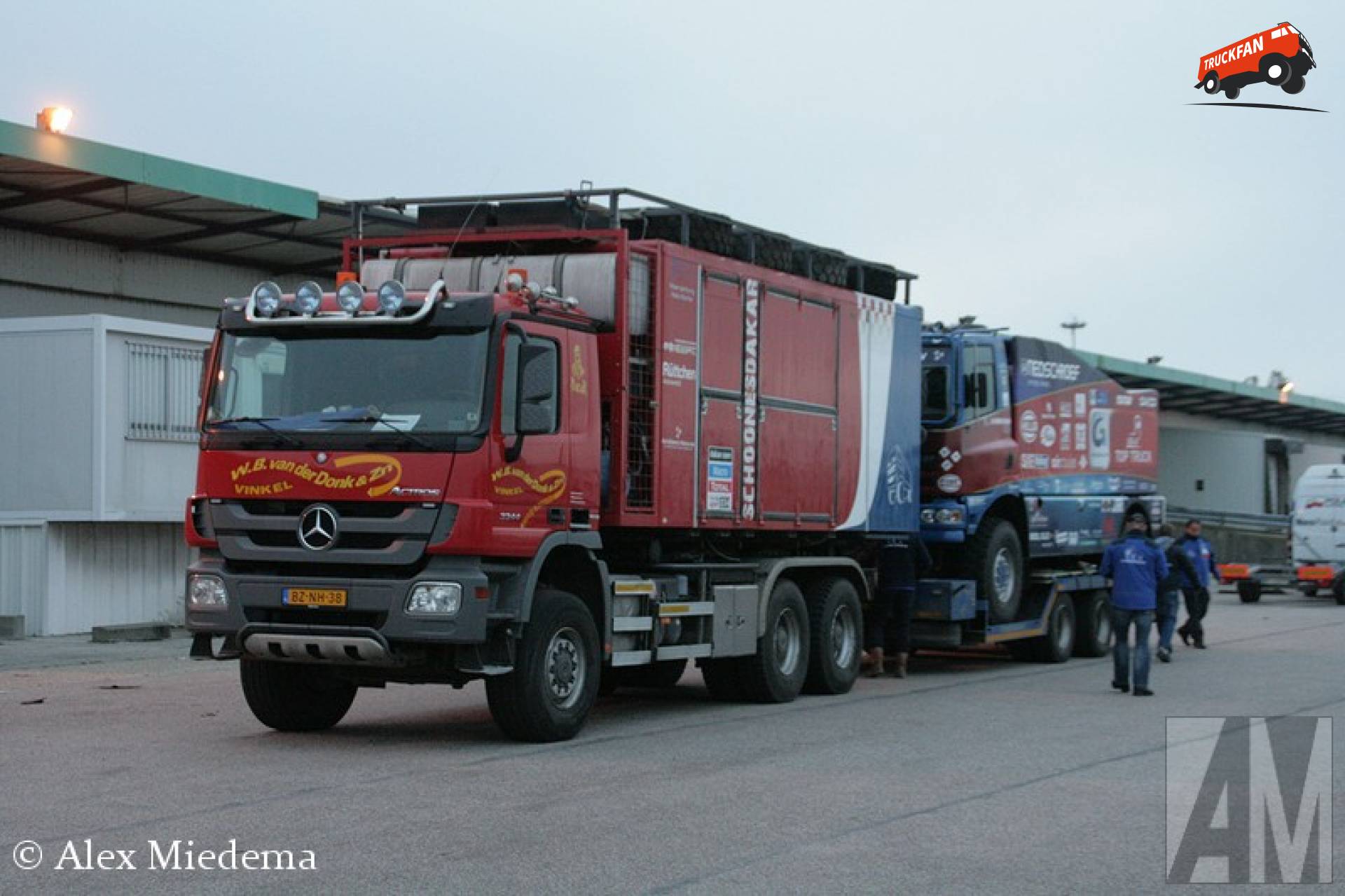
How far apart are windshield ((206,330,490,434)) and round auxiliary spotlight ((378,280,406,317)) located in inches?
7.9

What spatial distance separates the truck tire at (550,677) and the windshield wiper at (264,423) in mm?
1985

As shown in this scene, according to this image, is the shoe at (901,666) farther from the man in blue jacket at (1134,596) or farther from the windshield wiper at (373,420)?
the windshield wiper at (373,420)

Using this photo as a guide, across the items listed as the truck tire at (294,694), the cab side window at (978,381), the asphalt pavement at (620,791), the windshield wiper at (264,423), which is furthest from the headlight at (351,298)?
the cab side window at (978,381)

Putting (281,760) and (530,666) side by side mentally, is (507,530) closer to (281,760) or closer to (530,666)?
(530,666)

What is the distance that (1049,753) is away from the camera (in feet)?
40.1

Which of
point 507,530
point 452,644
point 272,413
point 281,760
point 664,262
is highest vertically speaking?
point 664,262

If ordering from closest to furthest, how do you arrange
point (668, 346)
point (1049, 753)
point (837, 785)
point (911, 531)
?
1. point (837, 785)
2. point (1049, 753)
3. point (668, 346)
4. point (911, 531)

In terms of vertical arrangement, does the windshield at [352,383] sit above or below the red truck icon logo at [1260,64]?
below

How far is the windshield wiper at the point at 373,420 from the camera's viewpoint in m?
11.6

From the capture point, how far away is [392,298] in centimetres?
1192

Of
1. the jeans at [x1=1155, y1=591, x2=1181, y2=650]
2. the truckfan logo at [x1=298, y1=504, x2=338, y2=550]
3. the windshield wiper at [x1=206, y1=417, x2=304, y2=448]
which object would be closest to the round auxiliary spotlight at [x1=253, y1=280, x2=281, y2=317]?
the windshield wiper at [x1=206, y1=417, x2=304, y2=448]

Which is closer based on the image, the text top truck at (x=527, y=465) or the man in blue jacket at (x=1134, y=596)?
the text top truck at (x=527, y=465)

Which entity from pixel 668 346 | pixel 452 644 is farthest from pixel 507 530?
pixel 668 346

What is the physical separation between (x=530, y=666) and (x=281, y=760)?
5.83 ft
